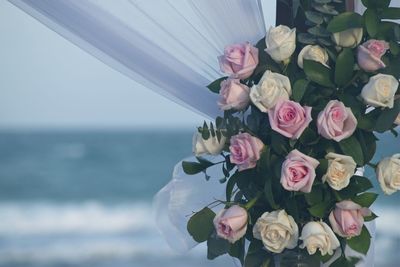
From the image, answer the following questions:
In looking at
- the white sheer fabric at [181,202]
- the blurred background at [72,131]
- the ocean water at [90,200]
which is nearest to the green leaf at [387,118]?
the white sheer fabric at [181,202]

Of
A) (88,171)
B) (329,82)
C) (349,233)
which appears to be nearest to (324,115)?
(329,82)

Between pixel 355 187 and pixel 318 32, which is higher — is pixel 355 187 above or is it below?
below

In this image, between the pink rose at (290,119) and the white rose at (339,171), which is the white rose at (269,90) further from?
the white rose at (339,171)

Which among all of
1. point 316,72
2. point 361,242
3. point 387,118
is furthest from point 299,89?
point 361,242

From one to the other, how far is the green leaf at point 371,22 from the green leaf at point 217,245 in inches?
15.9

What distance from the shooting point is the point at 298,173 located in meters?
1.12

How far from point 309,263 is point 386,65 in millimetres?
338

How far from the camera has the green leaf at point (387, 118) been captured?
117 centimetres

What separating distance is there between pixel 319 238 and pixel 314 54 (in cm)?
28

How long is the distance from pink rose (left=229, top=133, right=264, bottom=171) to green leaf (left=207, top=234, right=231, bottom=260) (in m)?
0.14

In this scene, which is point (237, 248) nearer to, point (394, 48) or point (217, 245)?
→ point (217, 245)

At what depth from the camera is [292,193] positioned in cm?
118

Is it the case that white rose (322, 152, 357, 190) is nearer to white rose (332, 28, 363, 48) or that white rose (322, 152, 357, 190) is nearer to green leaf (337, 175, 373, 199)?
green leaf (337, 175, 373, 199)

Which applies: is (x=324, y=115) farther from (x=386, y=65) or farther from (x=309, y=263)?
(x=309, y=263)
